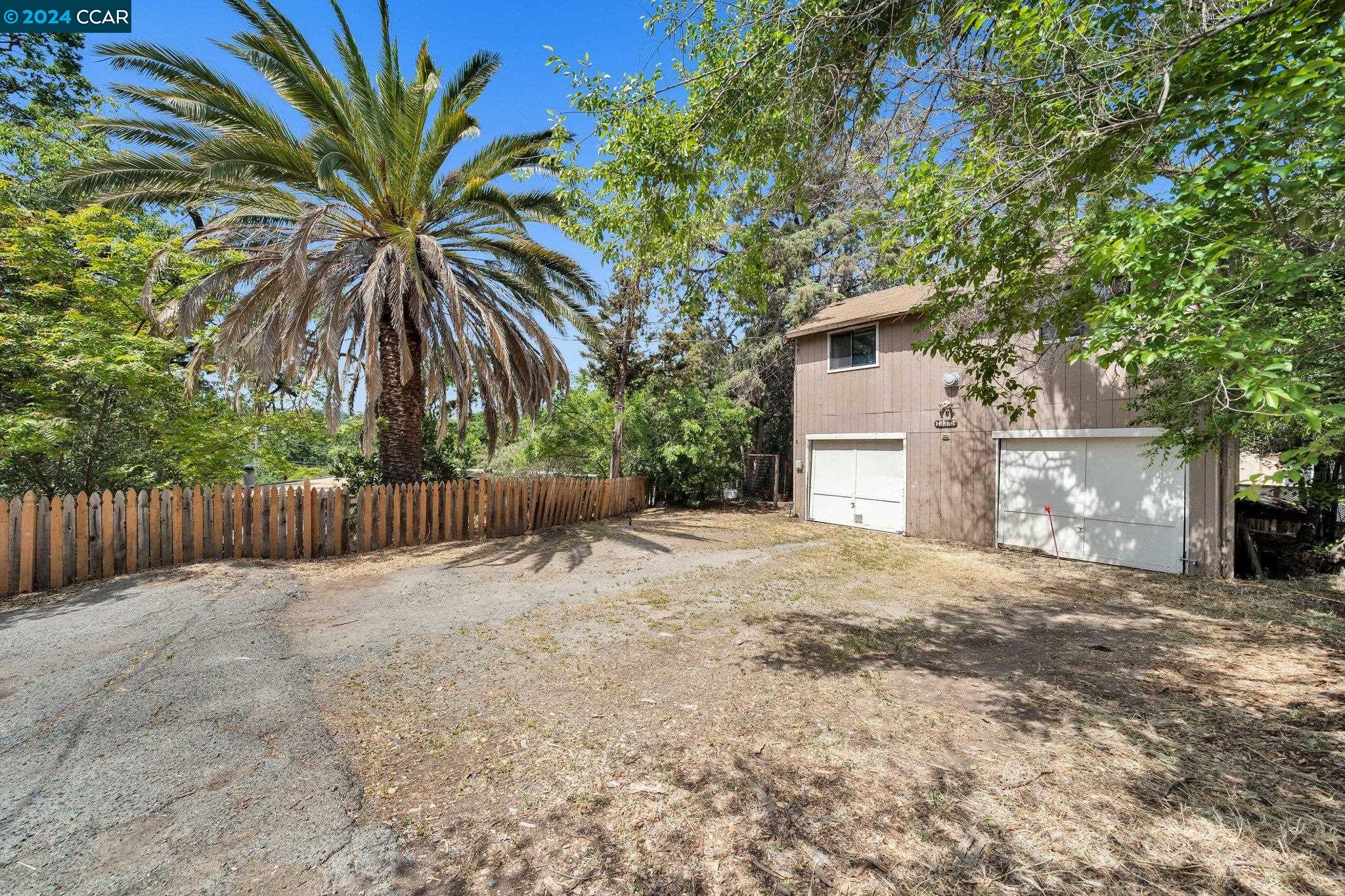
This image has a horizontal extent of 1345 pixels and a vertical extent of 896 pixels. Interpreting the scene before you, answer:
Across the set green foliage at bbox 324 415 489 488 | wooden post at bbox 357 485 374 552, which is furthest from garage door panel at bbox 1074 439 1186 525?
wooden post at bbox 357 485 374 552

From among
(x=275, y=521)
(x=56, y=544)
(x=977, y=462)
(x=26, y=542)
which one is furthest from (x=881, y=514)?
(x=26, y=542)

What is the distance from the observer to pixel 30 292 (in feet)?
22.7

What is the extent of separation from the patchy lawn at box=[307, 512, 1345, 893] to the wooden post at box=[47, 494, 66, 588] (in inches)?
101

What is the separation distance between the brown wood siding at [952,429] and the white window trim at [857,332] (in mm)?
55

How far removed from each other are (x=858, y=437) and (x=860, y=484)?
3.64 ft

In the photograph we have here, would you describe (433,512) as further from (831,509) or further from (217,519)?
(831,509)

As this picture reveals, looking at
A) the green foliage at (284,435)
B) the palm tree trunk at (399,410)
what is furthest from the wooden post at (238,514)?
the green foliage at (284,435)

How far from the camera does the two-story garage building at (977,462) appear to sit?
783 centimetres

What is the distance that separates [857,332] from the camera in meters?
12.2

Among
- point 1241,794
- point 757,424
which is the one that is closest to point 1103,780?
point 1241,794

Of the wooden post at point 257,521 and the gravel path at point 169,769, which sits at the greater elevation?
the wooden post at point 257,521

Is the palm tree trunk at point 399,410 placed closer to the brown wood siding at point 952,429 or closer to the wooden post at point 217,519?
the wooden post at point 217,519

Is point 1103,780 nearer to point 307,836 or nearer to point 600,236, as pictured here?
point 307,836

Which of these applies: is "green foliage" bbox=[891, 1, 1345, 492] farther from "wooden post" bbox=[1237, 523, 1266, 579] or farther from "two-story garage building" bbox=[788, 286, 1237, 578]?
"wooden post" bbox=[1237, 523, 1266, 579]
